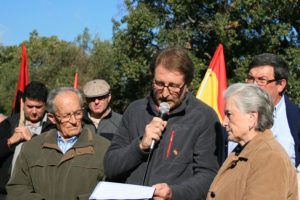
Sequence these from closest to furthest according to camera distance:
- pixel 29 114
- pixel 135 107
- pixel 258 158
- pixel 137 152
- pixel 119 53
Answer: pixel 258 158
pixel 137 152
pixel 135 107
pixel 29 114
pixel 119 53

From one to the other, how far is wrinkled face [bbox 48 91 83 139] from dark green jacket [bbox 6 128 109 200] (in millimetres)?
112

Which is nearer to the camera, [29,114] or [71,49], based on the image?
[29,114]

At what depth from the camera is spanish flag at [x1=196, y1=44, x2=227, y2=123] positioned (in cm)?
545

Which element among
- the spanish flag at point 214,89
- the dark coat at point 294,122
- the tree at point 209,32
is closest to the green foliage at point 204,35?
the tree at point 209,32

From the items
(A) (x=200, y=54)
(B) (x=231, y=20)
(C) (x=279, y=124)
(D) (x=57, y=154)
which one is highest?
(B) (x=231, y=20)

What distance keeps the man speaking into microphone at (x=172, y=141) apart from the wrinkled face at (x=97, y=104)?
2691mm

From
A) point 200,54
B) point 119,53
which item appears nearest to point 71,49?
point 119,53

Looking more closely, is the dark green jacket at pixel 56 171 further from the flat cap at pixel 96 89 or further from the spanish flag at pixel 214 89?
the spanish flag at pixel 214 89

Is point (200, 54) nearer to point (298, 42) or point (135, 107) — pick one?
point (298, 42)

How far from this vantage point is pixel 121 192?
91.2 inches

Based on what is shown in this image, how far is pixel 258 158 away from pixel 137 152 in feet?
2.72

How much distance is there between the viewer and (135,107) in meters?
2.91

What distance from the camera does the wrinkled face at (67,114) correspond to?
3385mm

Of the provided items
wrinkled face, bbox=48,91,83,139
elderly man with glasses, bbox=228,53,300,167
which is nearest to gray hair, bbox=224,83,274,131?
elderly man with glasses, bbox=228,53,300,167
